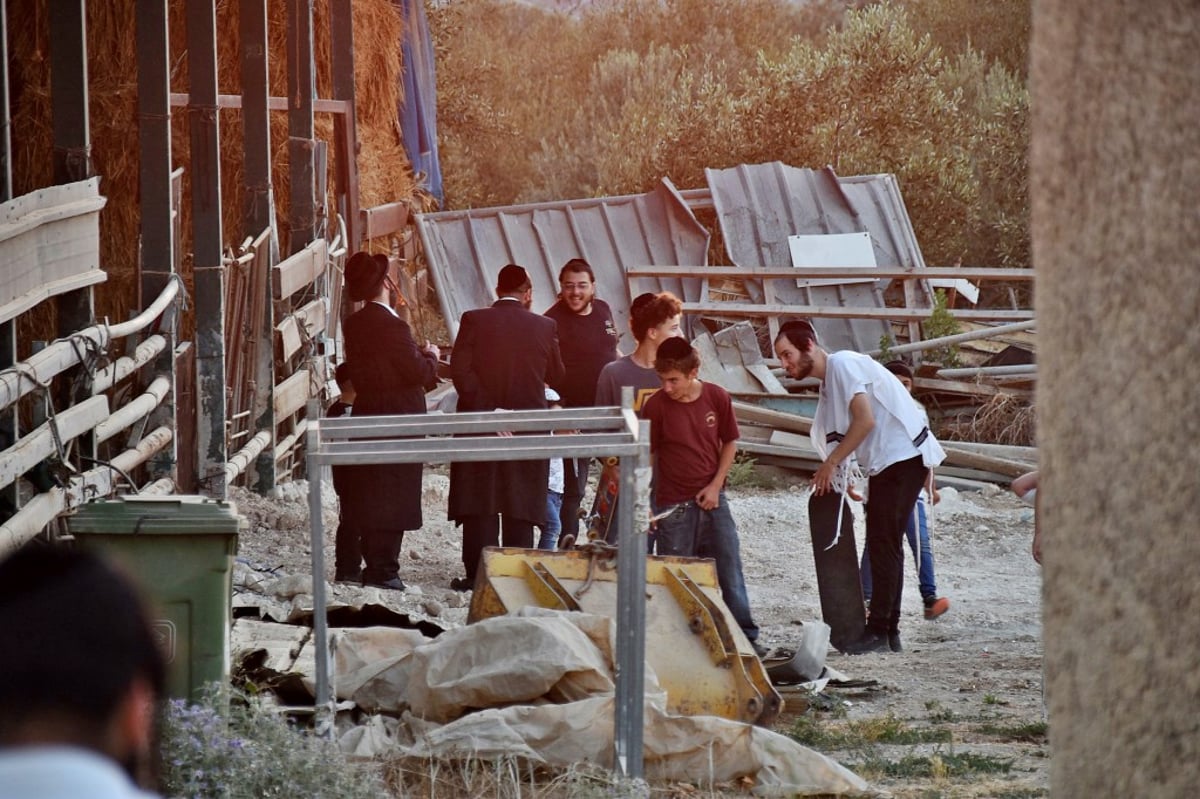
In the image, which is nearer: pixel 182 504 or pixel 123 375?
pixel 182 504

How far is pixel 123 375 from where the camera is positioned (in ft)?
25.5

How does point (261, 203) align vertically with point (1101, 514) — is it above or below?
above

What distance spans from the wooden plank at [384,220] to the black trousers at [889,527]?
7162mm

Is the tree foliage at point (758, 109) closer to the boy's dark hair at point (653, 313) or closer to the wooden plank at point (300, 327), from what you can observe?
the wooden plank at point (300, 327)

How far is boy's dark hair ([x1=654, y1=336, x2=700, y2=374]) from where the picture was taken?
7406 millimetres

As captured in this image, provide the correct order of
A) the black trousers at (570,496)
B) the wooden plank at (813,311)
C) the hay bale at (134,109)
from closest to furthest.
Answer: the hay bale at (134,109) < the black trousers at (570,496) < the wooden plank at (813,311)

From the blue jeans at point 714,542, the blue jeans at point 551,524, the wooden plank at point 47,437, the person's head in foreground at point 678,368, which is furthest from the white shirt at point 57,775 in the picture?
the blue jeans at point 551,524

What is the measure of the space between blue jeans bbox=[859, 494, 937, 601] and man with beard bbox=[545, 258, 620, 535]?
73.0 inches

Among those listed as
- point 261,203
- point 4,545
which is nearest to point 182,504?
point 4,545

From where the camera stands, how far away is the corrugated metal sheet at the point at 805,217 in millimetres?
16672

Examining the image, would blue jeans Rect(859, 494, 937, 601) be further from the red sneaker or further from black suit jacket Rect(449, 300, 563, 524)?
black suit jacket Rect(449, 300, 563, 524)

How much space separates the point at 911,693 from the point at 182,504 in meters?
3.63

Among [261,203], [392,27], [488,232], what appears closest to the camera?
[261,203]

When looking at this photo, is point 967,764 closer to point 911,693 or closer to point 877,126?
point 911,693
